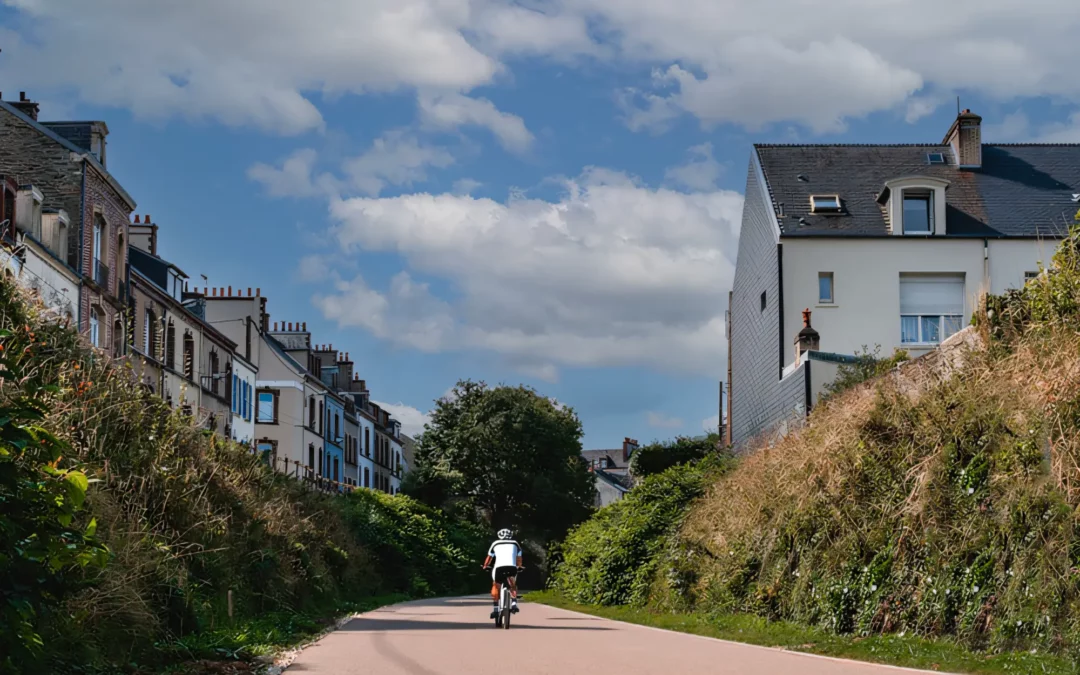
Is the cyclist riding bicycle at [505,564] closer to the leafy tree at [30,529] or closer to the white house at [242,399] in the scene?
the leafy tree at [30,529]

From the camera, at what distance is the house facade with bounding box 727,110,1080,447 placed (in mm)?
36875

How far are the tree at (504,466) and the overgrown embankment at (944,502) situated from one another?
142ft

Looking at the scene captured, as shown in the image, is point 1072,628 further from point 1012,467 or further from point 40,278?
point 40,278

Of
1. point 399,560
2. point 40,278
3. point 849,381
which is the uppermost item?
point 40,278

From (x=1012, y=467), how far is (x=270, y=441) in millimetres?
51230

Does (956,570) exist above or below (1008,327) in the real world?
below

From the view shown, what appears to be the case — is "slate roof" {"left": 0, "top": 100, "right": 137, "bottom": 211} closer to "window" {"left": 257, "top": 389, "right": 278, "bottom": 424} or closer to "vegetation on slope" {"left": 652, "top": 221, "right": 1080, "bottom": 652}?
"vegetation on slope" {"left": 652, "top": 221, "right": 1080, "bottom": 652}

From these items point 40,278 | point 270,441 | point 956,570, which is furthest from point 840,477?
point 270,441

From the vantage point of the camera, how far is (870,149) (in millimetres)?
41312

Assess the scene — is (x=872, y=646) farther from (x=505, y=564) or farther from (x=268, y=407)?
(x=268, y=407)

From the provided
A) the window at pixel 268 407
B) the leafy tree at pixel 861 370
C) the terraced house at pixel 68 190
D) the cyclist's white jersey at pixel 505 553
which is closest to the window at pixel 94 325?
the terraced house at pixel 68 190

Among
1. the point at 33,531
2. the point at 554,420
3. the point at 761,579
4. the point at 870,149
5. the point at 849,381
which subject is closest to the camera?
the point at 33,531

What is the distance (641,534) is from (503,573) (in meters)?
7.18

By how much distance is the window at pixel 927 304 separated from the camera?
3712 cm
